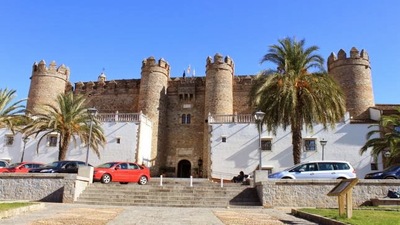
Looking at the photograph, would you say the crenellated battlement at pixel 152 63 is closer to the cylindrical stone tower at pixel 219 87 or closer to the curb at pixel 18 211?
the cylindrical stone tower at pixel 219 87

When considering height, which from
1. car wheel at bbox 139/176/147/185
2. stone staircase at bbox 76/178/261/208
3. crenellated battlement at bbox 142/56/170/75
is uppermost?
crenellated battlement at bbox 142/56/170/75

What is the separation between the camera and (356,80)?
3177cm

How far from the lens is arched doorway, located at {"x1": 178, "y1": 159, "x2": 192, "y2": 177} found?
112 ft

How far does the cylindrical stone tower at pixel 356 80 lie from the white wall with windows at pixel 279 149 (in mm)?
4667

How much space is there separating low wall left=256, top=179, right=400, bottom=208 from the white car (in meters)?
1.80

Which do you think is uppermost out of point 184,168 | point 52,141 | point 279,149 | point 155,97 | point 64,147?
point 155,97

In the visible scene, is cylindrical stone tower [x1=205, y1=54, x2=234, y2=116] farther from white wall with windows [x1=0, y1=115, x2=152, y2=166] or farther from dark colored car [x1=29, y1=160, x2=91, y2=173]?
dark colored car [x1=29, y1=160, x2=91, y2=173]

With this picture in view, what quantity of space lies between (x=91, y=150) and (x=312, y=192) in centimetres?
1988

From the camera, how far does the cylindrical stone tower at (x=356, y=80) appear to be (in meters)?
31.2

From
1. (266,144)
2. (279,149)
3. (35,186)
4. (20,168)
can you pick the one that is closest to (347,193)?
(35,186)

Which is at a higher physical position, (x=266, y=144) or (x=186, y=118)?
(x=186, y=118)

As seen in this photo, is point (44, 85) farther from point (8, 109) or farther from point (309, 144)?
point (309, 144)

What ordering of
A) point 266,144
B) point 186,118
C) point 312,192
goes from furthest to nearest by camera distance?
1. point 186,118
2. point 266,144
3. point 312,192

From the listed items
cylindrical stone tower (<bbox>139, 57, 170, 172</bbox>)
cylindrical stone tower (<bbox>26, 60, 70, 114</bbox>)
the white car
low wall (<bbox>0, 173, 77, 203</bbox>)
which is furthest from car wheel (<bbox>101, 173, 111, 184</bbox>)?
cylindrical stone tower (<bbox>26, 60, 70, 114</bbox>)
